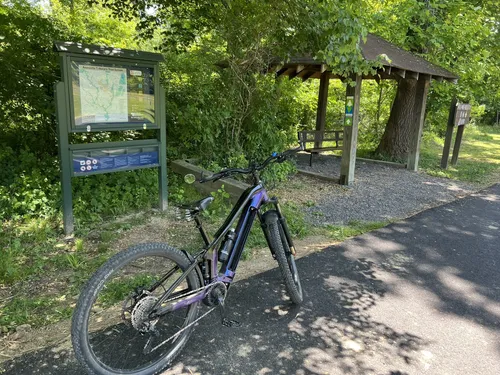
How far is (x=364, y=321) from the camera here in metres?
2.93

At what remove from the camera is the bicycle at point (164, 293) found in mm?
2039

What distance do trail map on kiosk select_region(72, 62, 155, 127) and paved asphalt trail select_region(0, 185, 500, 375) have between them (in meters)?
2.60

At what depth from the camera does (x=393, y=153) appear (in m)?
10.8

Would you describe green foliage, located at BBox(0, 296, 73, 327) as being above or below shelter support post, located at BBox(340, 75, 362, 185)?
below

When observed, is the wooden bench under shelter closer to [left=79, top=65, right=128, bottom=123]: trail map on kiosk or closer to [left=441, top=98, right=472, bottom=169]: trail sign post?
[left=441, top=98, right=472, bottom=169]: trail sign post

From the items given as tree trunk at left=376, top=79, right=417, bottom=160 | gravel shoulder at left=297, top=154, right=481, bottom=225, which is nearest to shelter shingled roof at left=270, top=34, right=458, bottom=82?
tree trunk at left=376, top=79, right=417, bottom=160

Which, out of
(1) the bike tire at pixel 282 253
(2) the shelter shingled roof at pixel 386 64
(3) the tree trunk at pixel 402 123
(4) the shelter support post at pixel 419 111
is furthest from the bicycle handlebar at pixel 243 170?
(3) the tree trunk at pixel 402 123

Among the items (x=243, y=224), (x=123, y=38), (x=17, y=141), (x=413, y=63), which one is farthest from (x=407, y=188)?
(x=123, y=38)

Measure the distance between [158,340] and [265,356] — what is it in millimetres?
714

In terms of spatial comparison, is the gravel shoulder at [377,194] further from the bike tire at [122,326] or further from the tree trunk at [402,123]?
the bike tire at [122,326]

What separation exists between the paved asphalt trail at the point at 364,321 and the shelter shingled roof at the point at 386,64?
378 cm

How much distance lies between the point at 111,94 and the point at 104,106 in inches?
6.7

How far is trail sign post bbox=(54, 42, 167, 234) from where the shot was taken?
4207 mm

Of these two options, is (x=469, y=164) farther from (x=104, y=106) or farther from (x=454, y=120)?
(x=104, y=106)
